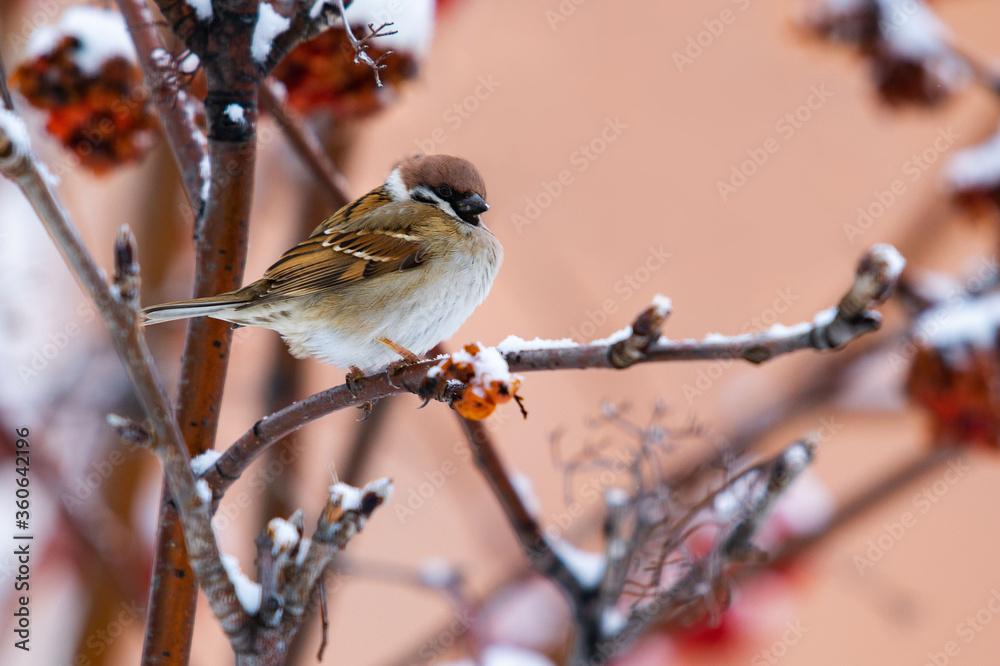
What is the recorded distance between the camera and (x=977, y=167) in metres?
1.72

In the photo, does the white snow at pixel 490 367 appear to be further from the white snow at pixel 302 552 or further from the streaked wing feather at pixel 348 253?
the streaked wing feather at pixel 348 253

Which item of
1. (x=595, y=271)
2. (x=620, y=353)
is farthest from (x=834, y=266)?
(x=620, y=353)

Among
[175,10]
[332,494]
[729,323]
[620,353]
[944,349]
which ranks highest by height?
[175,10]

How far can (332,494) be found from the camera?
77cm

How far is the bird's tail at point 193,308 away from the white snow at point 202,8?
331 mm

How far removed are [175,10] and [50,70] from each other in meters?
0.57

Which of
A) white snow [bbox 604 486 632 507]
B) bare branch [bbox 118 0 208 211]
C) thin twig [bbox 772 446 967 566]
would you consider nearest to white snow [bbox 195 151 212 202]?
bare branch [bbox 118 0 208 211]

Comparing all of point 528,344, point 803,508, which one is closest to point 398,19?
point 528,344

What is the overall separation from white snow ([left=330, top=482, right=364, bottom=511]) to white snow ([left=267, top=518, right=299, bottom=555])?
61 mm

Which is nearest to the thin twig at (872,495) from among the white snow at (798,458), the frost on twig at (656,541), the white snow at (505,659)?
the frost on twig at (656,541)

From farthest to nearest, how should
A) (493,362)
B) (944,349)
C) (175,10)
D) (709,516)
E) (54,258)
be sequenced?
(54,258), (944,349), (709,516), (175,10), (493,362)

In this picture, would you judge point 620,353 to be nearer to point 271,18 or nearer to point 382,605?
point 271,18

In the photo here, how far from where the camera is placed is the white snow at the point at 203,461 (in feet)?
2.87

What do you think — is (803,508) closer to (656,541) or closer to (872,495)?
(872,495)
